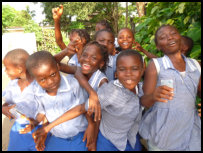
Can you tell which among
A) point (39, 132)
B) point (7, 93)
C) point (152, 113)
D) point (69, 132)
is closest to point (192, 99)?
point (152, 113)

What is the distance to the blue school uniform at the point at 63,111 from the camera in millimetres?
1562

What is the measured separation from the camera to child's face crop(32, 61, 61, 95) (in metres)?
1.39

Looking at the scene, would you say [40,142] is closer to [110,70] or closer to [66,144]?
[66,144]

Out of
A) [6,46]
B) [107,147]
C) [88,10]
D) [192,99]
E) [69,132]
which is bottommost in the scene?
[107,147]

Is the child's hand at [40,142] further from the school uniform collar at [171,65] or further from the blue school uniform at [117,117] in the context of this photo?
the school uniform collar at [171,65]

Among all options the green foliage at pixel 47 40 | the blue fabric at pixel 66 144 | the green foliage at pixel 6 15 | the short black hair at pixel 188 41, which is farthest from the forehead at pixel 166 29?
the green foliage at pixel 6 15

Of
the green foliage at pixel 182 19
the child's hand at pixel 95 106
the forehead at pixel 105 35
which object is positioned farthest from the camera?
the forehead at pixel 105 35

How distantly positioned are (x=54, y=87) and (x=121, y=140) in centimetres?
84

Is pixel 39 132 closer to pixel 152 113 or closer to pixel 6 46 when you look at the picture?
pixel 152 113

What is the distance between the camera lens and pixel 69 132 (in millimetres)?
1591

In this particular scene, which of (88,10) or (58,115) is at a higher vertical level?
(88,10)

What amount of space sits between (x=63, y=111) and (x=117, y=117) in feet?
1.79

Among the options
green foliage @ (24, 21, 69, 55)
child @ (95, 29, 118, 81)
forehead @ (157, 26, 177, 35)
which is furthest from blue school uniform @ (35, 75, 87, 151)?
green foliage @ (24, 21, 69, 55)

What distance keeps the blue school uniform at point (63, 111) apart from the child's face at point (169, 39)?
0.97m
